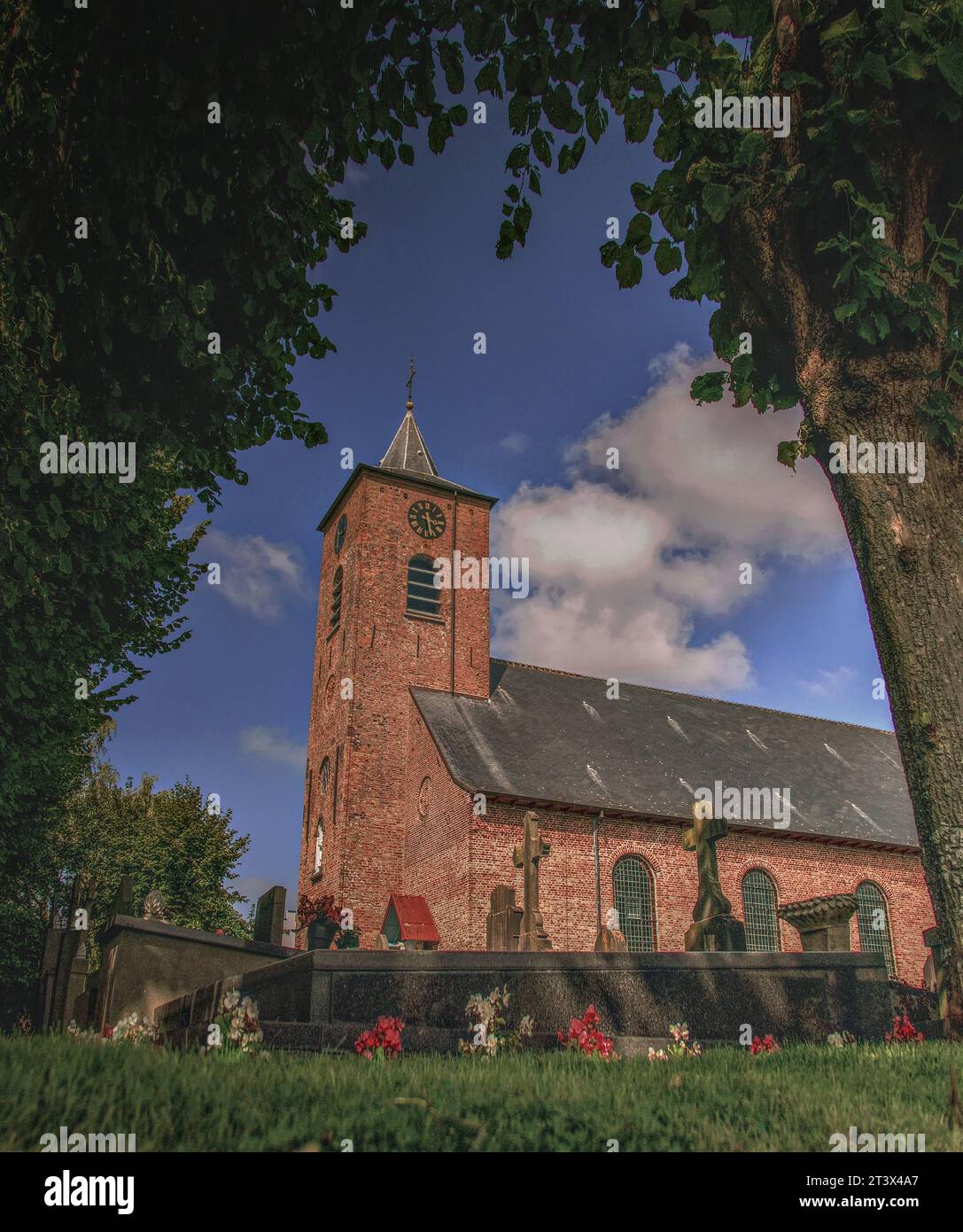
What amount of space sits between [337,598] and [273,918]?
49.5ft

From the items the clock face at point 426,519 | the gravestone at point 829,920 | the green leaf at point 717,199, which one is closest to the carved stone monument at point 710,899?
the gravestone at point 829,920

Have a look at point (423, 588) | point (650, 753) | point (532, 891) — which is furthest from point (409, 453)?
point (532, 891)

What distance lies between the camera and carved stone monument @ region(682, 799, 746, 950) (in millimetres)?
13039

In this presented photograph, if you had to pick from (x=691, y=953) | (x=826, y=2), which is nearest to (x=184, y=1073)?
(x=691, y=953)

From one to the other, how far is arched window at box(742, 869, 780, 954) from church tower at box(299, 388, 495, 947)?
Answer: 9.24 meters

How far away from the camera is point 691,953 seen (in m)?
7.69

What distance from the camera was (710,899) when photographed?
1323 cm

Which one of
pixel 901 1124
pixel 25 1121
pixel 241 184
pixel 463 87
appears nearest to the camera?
pixel 25 1121

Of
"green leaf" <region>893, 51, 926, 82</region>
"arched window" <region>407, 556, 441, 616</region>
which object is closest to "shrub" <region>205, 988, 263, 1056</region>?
"green leaf" <region>893, 51, 926, 82</region>

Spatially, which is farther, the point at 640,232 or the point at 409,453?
the point at 409,453

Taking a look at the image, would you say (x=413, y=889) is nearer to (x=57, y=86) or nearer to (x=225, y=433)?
(x=225, y=433)

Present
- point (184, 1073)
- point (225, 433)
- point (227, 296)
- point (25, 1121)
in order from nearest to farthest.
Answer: point (25, 1121), point (184, 1073), point (227, 296), point (225, 433)

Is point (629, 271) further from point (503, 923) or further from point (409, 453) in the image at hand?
point (409, 453)

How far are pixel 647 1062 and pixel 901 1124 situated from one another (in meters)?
2.14
